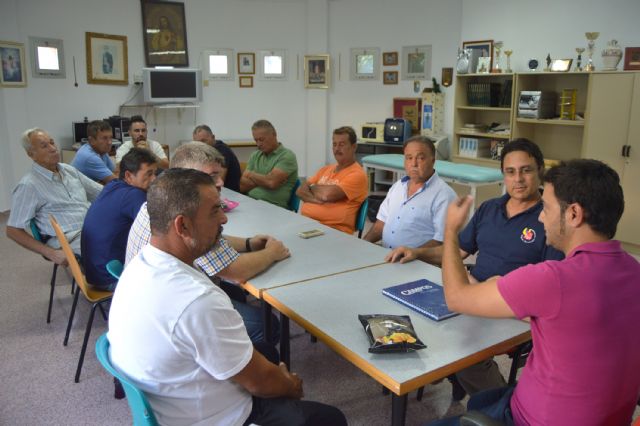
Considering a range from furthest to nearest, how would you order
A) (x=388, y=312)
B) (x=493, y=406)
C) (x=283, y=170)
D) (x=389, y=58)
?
(x=389, y=58), (x=283, y=170), (x=388, y=312), (x=493, y=406)

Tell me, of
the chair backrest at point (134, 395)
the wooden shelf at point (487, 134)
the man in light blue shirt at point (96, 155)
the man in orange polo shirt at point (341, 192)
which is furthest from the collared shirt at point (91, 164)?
the wooden shelf at point (487, 134)

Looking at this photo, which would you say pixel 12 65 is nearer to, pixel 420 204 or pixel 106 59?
pixel 106 59

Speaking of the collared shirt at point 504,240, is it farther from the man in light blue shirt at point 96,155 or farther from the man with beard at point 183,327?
the man in light blue shirt at point 96,155

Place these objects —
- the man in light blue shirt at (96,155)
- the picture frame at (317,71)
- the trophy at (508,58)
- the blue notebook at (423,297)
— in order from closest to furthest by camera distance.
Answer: the blue notebook at (423,297) < the man in light blue shirt at (96,155) < the trophy at (508,58) < the picture frame at (317,71)

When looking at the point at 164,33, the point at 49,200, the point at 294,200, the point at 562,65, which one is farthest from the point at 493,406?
the point at 164,33

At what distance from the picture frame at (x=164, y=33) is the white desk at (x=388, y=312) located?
21.5ft

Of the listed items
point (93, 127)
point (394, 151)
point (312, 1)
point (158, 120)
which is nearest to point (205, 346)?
point (93, 127)

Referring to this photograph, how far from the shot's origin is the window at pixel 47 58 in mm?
6594

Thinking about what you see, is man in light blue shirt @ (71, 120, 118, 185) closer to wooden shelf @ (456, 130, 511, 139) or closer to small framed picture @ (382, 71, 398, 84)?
wooden shelf @ (456, 130, 511, 139)

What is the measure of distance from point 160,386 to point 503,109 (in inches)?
224

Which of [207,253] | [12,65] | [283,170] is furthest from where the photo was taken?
[12,65]

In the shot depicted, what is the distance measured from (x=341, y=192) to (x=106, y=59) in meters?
5.21

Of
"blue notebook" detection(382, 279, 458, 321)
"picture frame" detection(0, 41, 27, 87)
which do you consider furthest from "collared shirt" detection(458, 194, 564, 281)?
"picture frame" detection(0, 41, 27, 87)

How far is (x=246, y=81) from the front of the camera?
8.46 metres
